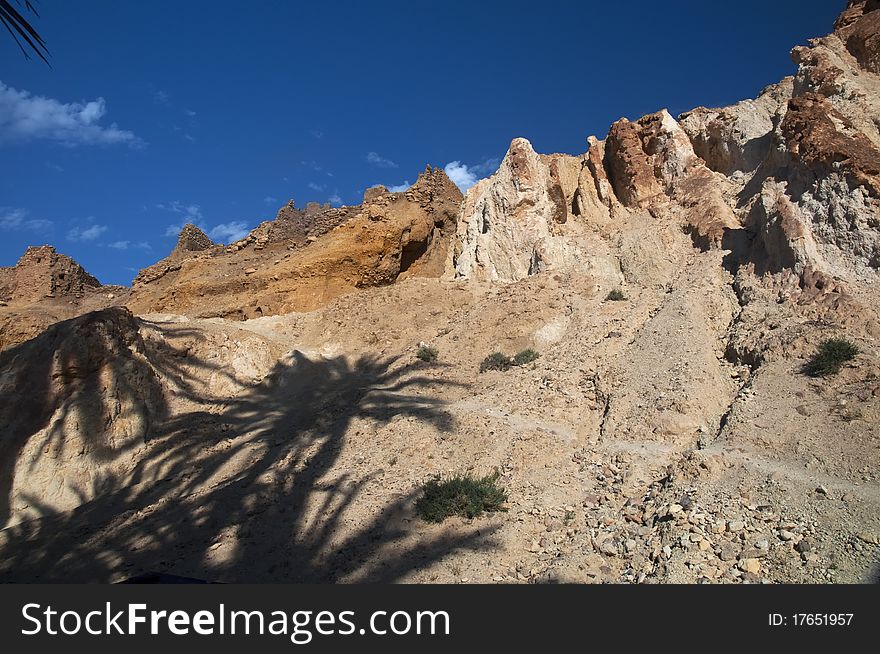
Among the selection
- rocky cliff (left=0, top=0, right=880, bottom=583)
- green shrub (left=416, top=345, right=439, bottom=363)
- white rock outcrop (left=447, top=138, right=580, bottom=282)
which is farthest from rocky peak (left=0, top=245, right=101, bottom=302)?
green shrub (left=416, top=345, right=439, bottom=363)

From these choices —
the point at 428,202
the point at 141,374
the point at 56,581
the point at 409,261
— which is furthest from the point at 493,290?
the point at 56,581

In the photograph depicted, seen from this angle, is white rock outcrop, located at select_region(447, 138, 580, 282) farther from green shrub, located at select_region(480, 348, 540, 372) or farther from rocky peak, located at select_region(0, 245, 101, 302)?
rocky peak, located at select_region(0, 245, 101, 302)

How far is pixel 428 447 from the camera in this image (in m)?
9.85

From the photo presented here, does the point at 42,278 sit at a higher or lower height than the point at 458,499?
higher

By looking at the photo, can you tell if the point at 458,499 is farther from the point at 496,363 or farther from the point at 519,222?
the point at 519,222

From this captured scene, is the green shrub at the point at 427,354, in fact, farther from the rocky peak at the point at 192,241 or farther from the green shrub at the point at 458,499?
the rocky peak at the point at 192,241

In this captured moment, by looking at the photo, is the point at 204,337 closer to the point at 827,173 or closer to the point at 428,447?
the point at 428,447

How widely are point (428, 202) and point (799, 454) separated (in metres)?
19.5

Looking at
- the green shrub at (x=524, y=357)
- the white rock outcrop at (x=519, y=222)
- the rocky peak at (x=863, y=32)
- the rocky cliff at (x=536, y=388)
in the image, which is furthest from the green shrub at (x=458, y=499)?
the rocky peak at (x=863, y=32)

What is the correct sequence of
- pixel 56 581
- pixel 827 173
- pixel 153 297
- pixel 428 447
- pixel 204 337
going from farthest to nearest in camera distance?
pixel 153 297 → pixel 204 337 → pixel 827 173 → pixel 428 447 → pixel 56 581

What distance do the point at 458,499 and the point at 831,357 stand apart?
6.91 meters

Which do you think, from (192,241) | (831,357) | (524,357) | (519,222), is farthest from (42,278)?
(831,357)

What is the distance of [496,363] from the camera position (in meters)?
14.1

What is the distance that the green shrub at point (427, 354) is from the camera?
1507 cm
